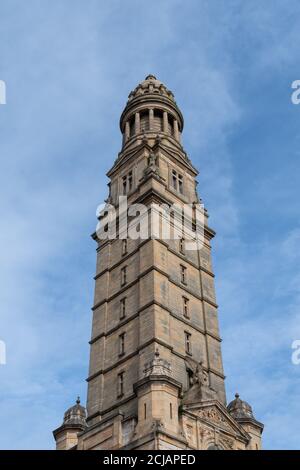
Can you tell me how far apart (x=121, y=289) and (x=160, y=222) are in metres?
5.93

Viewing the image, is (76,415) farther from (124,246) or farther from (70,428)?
(124,246)

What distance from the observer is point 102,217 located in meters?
54.0

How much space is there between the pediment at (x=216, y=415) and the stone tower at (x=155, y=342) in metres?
0.06

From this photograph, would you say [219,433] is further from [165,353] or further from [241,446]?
[165,353]

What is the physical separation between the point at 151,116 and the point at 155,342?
28.2 m

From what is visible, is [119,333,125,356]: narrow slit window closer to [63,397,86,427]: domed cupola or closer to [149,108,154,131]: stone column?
[63,397,86,427]: domed cupola

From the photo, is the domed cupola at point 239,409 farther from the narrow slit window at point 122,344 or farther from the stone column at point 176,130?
the stone column at point 176,130

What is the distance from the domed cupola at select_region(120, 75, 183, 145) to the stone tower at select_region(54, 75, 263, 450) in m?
3.92

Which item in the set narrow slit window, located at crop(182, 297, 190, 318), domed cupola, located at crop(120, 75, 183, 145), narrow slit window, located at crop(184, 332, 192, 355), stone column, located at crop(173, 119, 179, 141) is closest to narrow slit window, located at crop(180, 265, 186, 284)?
narrow slit window, located at crop(182, 297, 190, 318)

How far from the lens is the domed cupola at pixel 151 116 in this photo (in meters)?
60.8

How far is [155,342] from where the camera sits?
39656 millimetres

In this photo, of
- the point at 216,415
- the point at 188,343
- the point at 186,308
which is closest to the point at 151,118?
the point at 186,308

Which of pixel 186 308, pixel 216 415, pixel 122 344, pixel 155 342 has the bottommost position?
pixel 216 415
